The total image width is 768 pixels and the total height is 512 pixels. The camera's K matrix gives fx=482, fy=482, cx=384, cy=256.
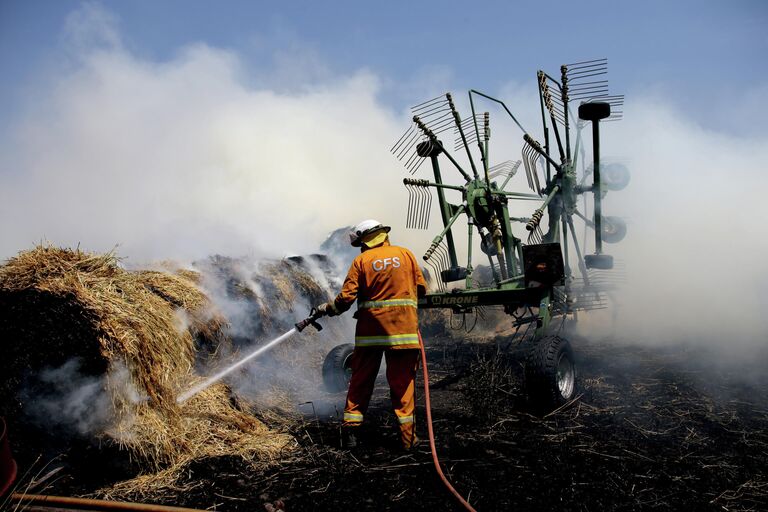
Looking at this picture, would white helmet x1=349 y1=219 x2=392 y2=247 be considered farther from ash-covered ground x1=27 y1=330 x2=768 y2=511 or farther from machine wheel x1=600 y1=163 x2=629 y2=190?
machine wheel x1=600 y1=163 x2=629 y2=190

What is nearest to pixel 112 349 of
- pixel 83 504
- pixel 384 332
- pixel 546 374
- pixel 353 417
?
pixel 83 504

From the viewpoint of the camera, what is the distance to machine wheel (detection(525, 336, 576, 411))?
5508 millimetres

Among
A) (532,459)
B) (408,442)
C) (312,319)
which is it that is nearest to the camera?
(532,459)

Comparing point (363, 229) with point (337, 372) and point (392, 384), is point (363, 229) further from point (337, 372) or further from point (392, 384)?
point (337, 372)

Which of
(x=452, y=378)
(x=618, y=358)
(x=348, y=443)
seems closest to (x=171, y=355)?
(x=348, y=443)

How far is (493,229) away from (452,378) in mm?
2562

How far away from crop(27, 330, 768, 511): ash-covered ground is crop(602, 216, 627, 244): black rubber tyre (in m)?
3.24

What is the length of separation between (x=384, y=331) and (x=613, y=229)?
21.4 ft

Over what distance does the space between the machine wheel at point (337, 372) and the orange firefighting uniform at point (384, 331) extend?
8.38 ft

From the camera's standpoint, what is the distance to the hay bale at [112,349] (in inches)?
162

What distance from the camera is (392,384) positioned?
4715 mm

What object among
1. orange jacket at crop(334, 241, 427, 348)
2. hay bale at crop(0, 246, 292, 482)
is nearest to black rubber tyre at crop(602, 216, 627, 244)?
orange jacket at crop(334, 241, 427, 348)

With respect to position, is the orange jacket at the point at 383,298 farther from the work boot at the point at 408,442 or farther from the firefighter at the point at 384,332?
the work boot at the point at 408,442

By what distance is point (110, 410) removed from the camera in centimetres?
412
